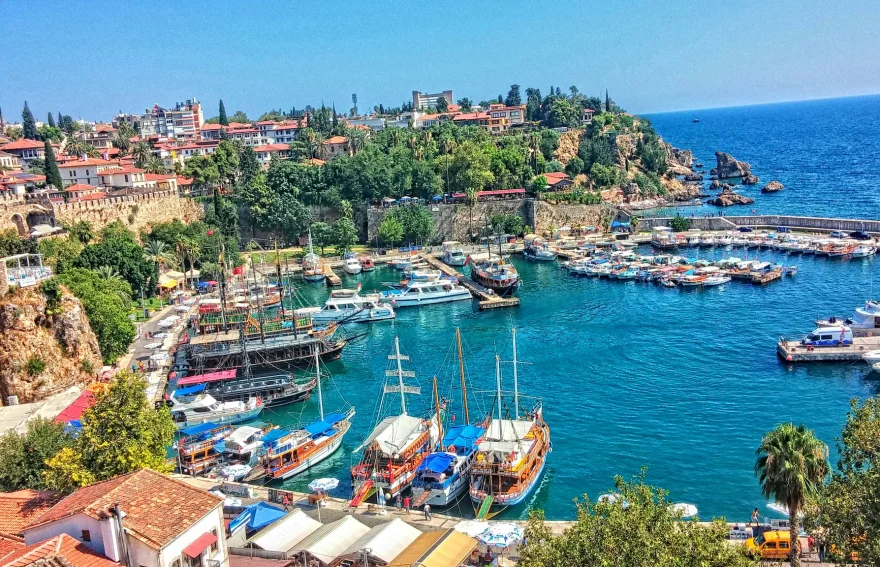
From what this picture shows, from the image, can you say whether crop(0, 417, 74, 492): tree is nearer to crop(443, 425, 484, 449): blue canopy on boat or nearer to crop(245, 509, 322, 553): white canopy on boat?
crop(245, 509, 322, 553): white canopy on boat

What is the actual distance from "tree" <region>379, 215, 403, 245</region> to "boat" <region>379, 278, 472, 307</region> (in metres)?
14.9

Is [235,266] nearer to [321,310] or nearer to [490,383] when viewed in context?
[321,310]

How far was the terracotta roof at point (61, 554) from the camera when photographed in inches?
585

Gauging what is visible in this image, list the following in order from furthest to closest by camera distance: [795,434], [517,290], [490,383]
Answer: [517,290] → [490,383] → [795,434]

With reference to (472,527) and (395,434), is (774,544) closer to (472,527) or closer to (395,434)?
(472,527)

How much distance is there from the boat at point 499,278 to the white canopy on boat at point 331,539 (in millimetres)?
37871

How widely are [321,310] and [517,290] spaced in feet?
53.9

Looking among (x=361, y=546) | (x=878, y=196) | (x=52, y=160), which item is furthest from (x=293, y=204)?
(x=878, y=196)

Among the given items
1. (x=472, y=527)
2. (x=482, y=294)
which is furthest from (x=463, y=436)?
(x=482, y=294)

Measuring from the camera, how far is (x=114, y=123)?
152 metres

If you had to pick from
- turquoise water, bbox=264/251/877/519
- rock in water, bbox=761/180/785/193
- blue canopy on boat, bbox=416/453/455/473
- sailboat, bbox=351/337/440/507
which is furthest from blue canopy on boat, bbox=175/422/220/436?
rock in water, bbox=761/180/785/193

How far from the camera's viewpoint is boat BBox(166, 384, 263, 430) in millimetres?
38812

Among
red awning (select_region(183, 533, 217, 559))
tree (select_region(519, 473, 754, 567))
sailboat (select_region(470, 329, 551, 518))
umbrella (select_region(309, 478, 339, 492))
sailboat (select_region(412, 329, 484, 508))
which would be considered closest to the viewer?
tree (select_region(519, 473, 754, 567))

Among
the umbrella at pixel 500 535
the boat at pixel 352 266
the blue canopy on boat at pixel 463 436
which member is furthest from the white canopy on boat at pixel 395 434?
the boat at pixel 352 266
